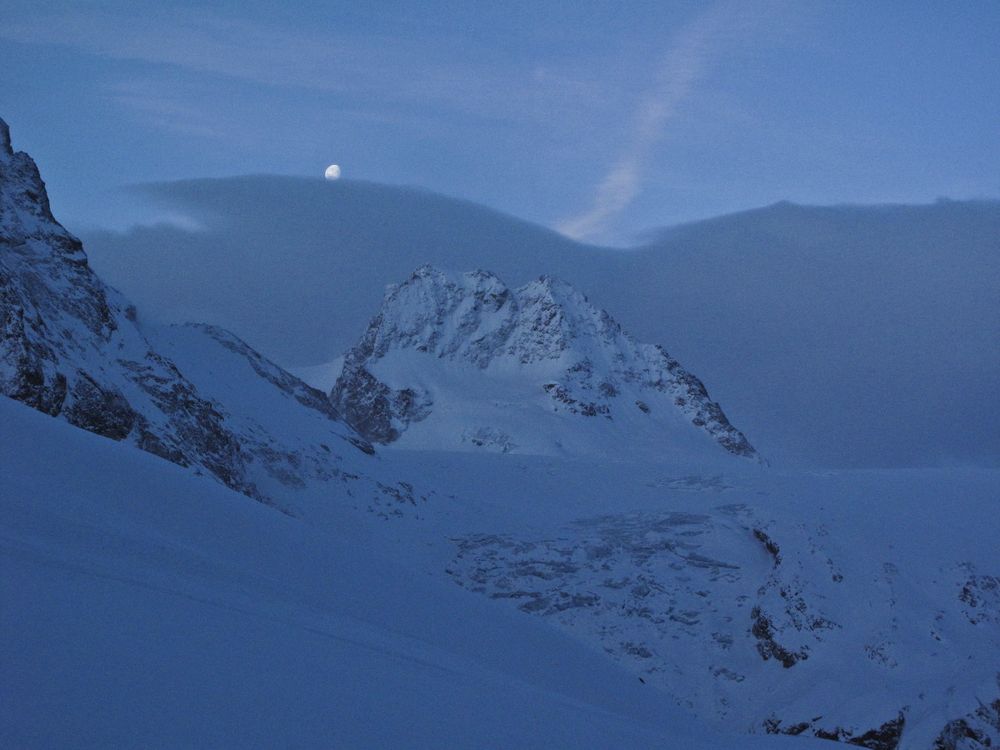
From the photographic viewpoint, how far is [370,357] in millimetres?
97375

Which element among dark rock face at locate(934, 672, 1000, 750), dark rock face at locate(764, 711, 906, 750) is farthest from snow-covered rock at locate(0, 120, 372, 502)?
dark rock face at locate(934, 672, 1000, 750)

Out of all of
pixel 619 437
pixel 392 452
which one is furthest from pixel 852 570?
pixel 619 437

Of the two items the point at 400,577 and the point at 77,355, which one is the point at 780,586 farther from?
the point at 77,355

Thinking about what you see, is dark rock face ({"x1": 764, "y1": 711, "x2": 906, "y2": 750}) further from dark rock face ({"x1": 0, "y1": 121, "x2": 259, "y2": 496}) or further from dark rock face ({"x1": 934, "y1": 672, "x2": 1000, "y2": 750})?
dark rock face ({"x1": 0, "y1": 121, "x2": 259, "y2": 496})

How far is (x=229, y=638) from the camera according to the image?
5.02 meters

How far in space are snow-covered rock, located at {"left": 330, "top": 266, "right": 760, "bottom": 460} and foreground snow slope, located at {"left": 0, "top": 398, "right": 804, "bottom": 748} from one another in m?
55.2

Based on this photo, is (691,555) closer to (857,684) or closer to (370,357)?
(857,684)

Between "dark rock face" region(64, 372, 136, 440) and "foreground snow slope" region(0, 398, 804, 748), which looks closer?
"foreground snow slope" region(0, 398, 804, 748)

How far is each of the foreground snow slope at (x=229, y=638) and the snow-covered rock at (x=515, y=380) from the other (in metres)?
55.2

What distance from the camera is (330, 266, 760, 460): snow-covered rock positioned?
72500mm

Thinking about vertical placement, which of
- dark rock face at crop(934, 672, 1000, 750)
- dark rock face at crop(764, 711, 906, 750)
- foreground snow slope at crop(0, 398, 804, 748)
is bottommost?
foreground snow slope at crop(0, 398, 804, 748)

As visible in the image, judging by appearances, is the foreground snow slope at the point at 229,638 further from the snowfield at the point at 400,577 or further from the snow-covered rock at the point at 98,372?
the snow-covered rock at the point at 98,372

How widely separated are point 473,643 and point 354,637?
9.62 feet

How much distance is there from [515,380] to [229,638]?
275 ft
